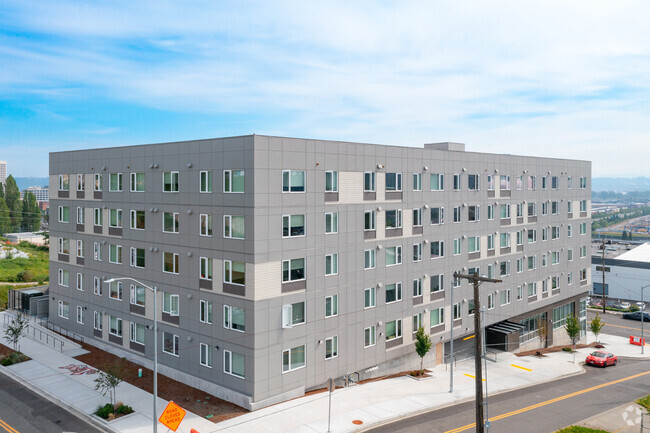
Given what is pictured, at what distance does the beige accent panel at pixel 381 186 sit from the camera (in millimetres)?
35594

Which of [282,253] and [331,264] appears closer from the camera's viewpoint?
[282,253]

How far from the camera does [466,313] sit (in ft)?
142

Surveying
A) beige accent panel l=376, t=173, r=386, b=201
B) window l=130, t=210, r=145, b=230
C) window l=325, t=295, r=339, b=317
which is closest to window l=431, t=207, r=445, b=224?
beige accent panel l=376, t=173, r=386, b=201

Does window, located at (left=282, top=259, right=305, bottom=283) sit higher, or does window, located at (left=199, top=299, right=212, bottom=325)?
window, located at (left=282, top=259, right=305, bottom=283)

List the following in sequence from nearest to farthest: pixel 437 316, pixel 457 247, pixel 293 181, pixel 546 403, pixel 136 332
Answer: pixel 293 181 → pixel 546 403 → pixel 136 332 → pixel 437 316 → pixel 457 247

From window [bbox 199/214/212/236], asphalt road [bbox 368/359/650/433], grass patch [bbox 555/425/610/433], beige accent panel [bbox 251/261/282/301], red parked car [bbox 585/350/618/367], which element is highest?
window [bbox 199/214/212/236]

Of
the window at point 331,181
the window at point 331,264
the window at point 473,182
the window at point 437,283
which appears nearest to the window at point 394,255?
the window at point 437,283

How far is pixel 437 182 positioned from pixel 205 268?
19.5 m

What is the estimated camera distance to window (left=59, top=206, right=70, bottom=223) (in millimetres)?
43156

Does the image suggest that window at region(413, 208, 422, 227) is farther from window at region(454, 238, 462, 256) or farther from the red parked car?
the red parked car

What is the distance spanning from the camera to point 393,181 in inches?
1441

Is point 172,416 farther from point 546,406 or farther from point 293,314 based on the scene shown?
point 546,406

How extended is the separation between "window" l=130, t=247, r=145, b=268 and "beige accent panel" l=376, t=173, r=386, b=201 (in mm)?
17409

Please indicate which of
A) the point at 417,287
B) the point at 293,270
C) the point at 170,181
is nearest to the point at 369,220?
the point at 293,270
